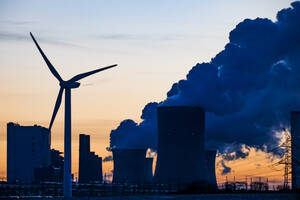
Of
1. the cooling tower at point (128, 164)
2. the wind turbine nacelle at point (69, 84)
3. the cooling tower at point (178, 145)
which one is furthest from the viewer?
the cooling tower at point (128, 164)

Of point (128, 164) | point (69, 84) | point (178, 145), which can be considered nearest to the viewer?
point (69, 84)

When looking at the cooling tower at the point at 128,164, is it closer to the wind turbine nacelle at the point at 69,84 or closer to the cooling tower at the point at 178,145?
the cooling tower at the point at 178,145

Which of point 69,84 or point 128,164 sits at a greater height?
point 69,84

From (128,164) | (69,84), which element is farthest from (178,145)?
(69,84)

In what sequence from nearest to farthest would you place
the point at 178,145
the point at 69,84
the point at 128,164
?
1. the point at 69,84
2. the point at 178,145
3. the point at 128,164

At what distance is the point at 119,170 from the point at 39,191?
1259 inches

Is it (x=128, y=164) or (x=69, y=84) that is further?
(x=128, y=164)

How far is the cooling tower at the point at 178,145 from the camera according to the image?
321 ft

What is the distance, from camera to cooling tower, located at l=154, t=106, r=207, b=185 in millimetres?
97812

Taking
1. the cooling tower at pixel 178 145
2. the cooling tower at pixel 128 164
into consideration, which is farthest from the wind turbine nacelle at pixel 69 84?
the cooling tower at pixel 128 164

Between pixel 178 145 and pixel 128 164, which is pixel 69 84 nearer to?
pixel 178 145

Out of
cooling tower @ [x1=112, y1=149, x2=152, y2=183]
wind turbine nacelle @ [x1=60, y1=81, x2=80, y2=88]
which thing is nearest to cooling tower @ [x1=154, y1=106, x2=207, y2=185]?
cooling tower @ [x1=112, y1=149, x2=152, y2=183]

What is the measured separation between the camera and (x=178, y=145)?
324 ft

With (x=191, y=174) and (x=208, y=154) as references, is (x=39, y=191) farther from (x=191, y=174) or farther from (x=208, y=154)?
(x=191, y=174)
